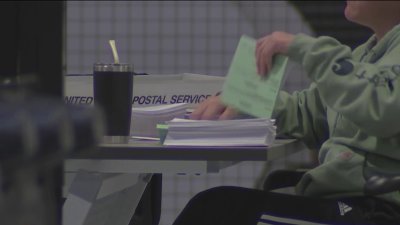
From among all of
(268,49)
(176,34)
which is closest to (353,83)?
(268,49)

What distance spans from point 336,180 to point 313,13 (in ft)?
10.4

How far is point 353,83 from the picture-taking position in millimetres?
1668

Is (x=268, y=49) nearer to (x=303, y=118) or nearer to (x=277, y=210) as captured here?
(x=277, y=210)

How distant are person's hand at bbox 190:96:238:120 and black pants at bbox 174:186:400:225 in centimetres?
16

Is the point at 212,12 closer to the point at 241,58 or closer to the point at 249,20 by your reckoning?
the point at 249,20

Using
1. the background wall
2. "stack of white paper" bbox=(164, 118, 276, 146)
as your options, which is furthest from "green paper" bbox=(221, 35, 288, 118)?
the background wall

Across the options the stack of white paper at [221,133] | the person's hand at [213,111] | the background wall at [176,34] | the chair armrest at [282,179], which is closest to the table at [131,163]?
the stack of white paper at [221,133]

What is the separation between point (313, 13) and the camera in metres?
4.87

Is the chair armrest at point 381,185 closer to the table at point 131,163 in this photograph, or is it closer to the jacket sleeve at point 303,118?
the table at point 131,163

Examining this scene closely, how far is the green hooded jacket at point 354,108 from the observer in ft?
5.47

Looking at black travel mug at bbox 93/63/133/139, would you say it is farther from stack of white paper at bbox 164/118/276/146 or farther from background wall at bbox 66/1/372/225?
background wall at bbox 66/1/372/225

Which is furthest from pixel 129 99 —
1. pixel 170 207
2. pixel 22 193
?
pixel 170 207

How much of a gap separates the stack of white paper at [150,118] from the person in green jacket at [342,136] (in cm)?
5

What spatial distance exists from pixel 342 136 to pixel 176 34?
2.91 metres
